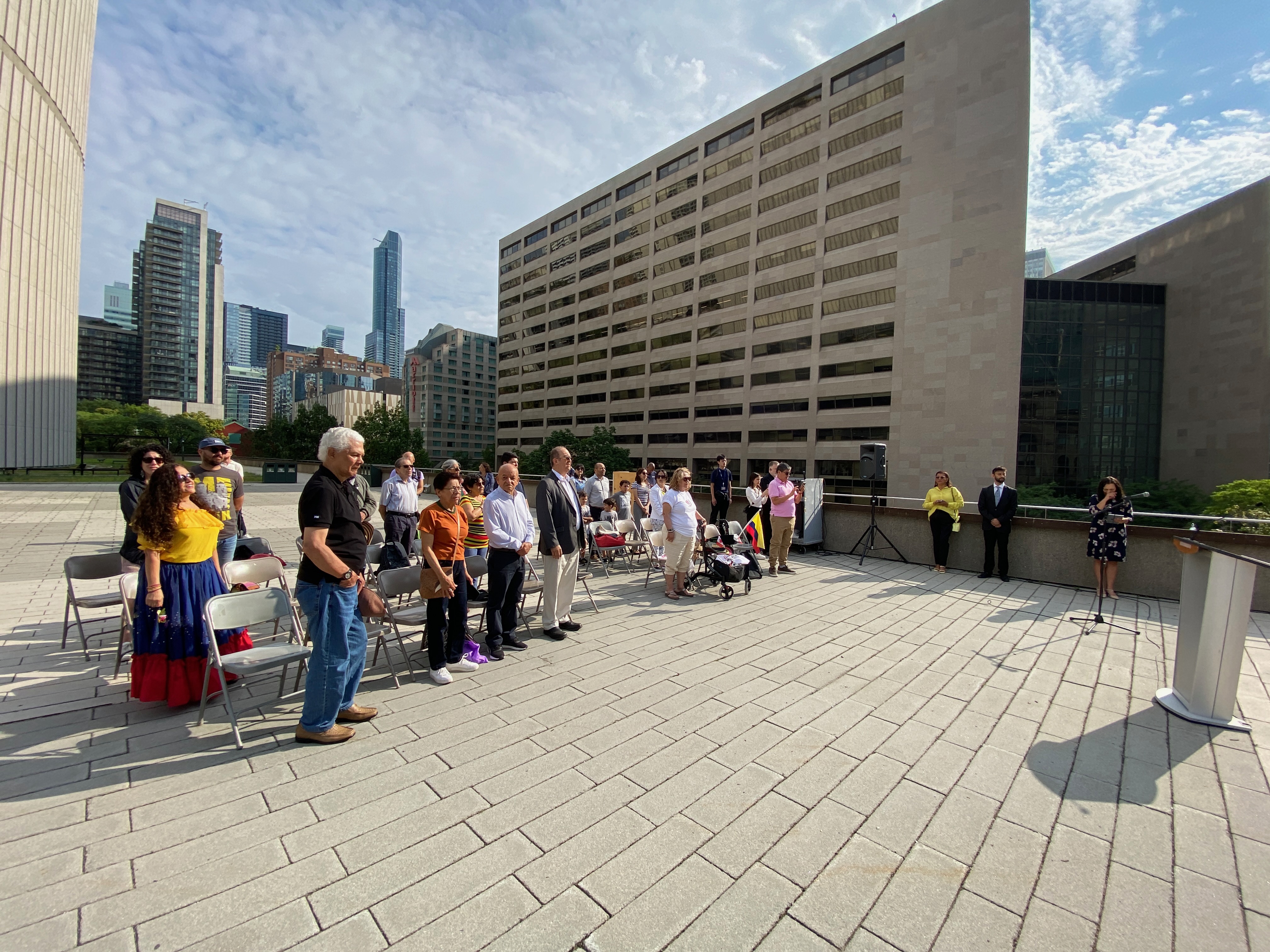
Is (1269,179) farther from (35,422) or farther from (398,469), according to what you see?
(35,422)

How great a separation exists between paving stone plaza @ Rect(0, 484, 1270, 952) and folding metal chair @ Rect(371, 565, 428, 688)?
0.25m

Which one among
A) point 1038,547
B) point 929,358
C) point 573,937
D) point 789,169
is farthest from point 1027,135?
point 573,937

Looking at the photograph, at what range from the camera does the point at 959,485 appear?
1308 inches

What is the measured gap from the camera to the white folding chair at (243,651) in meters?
3.53

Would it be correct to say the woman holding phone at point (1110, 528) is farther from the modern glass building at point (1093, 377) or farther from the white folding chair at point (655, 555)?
the modern glass building at point (1093, 377)

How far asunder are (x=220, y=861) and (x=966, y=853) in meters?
3.50

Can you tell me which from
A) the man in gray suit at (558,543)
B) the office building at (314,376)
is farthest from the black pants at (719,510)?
the office building at (314,376)

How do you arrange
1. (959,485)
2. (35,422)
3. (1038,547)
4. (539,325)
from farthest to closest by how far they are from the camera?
(539,325)
(959,485)
(35,422)
(1038,547)

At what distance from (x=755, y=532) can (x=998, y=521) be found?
4.17 meters

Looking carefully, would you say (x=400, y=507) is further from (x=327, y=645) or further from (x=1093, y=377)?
(x=1093, y=377)

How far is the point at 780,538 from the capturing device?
9.66 meters

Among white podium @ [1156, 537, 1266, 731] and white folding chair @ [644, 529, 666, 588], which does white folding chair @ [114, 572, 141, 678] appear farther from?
white podium @ [1156, 537, 1266, 731]

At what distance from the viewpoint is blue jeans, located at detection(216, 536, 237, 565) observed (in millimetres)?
5797

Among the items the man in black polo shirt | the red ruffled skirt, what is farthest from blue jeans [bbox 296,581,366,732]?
the red ruffled skirt
